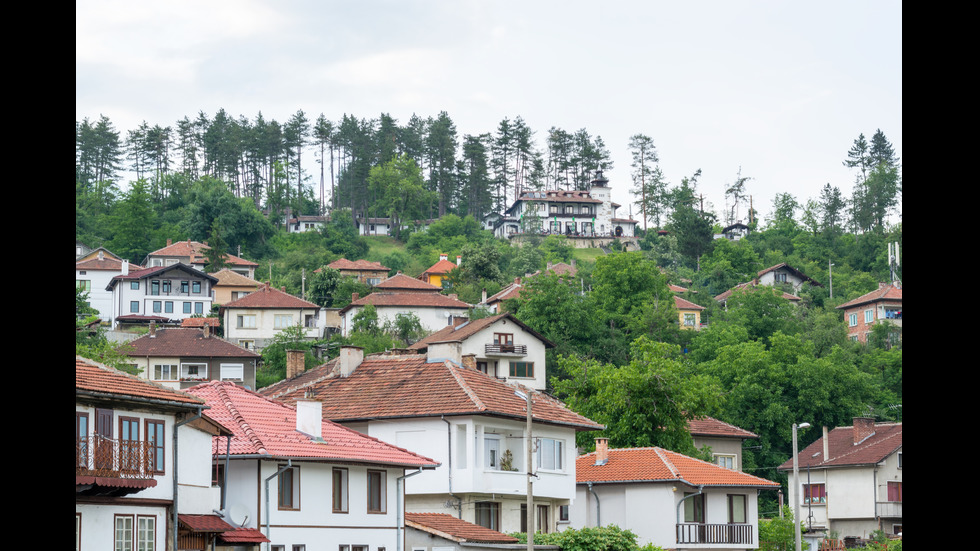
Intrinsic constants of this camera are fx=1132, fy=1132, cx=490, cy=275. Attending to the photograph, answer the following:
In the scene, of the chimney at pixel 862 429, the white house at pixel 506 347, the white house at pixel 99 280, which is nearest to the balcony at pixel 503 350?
the white house at pixel 506 347

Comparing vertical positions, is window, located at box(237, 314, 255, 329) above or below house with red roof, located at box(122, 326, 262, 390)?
above

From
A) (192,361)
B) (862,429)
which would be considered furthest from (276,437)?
(192,361)

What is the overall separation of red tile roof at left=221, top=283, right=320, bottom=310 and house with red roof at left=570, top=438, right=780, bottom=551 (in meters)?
46.7

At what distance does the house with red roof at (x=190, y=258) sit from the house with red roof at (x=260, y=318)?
64.1 ft

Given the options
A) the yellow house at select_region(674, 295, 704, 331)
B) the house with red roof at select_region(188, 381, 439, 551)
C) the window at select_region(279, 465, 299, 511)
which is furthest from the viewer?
the yellow house at select_region(674, 295, 704, 331)

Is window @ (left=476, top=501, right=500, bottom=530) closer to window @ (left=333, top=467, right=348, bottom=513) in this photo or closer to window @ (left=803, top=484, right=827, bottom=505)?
window @ (left=333, top=467, right=348, bottom=513)

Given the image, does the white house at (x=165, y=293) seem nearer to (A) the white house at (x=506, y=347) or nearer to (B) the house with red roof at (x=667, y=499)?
(A) the white house at (x=506, y=347)

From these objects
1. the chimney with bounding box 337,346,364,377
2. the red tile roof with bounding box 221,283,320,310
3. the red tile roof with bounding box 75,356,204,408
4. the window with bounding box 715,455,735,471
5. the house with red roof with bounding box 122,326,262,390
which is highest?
the red tile roof with bounding box 221,283,320,310

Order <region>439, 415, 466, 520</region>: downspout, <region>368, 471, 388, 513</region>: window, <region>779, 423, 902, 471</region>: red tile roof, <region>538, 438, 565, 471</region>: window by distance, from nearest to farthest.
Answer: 1. <region>368, 471, 388, 513</region>: window
2. <region>439, 415, 466, 520</region>: downspout
3. <region>538, 438, 565, 471</region>: window
4. <region>779, 423, 902, 471</region>: red tile roof

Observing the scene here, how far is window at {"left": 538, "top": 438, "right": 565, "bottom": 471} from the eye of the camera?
38.2 metres

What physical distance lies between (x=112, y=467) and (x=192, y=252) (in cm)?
8746

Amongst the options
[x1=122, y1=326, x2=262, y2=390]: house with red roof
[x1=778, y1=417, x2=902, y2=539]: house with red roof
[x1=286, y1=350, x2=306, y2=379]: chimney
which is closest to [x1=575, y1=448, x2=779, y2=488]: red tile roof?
[x1=286, y1=350, x2=306, y2=379]: chimney

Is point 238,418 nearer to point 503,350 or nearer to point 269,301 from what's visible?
point 503,350

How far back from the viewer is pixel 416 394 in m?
37.5
